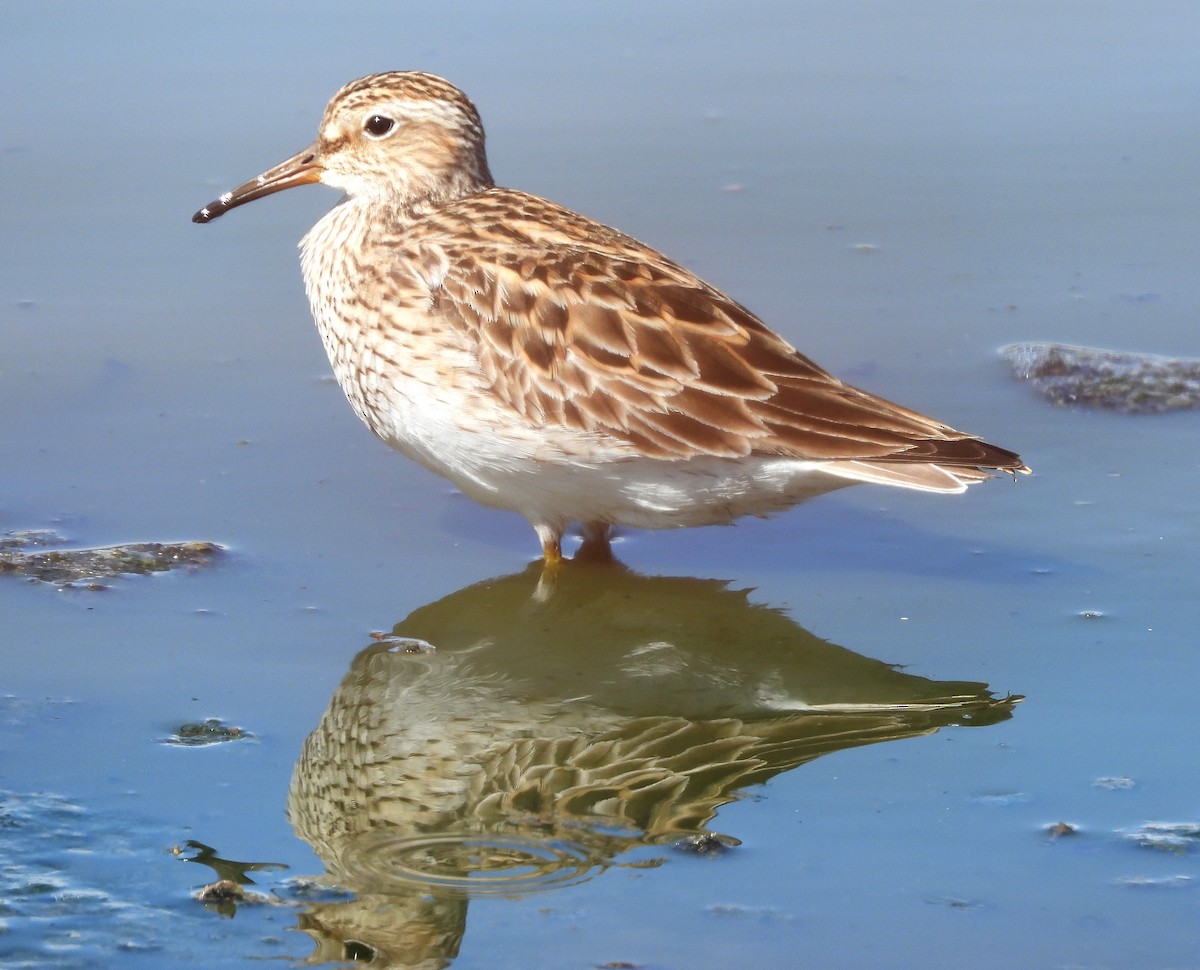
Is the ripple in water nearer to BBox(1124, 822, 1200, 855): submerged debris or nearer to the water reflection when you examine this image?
the water reflection

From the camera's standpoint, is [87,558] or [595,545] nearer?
[87,558]

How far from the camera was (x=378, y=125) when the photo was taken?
7.68 m

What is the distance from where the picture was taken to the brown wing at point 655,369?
661cm

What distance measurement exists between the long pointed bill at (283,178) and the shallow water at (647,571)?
77 cm

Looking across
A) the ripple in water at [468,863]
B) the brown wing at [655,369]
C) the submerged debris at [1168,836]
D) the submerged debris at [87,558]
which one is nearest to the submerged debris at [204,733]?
the ripple in water at [468,863]

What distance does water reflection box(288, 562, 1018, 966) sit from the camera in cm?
504

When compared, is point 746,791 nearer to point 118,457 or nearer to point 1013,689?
point 1013,689

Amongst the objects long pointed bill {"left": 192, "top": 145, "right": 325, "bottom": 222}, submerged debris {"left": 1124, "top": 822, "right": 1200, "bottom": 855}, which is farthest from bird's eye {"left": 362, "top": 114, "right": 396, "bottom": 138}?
submerged debris {"left": 1124, "top": 822, "right": 1200, "bottom": 855}

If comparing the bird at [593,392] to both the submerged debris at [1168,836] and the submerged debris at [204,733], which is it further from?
the submerged debris at [1168,836]

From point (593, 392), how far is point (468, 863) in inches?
86.9

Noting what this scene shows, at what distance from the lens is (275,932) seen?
187 inches

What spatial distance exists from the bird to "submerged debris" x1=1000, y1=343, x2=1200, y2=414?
1.59m

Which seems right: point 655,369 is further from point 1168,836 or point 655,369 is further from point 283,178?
point 1168,836

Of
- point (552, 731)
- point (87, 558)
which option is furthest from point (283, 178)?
point (552, 731)
